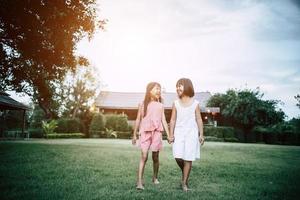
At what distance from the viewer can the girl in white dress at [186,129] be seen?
5816 millimetres

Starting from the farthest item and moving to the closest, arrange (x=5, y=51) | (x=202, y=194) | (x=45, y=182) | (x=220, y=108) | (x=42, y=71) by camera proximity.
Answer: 1. (x=220, y=108)
2. (x=42, y=71)
3. (x=5, y=51)
4. (x=45, y=182)
5. (x=202, y=194)

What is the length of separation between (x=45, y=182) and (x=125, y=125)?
33286 mm

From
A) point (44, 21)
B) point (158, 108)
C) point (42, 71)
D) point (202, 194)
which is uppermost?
point (44, 21)

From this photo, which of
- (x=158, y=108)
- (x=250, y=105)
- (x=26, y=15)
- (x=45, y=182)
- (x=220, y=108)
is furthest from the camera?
(x=220, y=108)

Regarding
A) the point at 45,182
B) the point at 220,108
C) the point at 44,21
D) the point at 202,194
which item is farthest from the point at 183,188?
the point at 220,108

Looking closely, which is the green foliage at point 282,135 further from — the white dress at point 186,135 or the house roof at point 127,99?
the white dress at point 186,135

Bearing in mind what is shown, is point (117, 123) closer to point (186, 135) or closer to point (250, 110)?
point (250, 110)

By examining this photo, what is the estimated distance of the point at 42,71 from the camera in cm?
1686

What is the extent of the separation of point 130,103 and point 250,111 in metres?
19.4

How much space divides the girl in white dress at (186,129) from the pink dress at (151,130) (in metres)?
0.35

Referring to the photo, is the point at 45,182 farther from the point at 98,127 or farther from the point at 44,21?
the point at 98,127

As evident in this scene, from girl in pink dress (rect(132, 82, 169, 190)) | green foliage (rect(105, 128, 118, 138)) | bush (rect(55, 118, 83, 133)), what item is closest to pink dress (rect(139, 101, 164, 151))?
girl in pink dress (rect(132, 82, 169, 190))

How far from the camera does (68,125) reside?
39.4 m

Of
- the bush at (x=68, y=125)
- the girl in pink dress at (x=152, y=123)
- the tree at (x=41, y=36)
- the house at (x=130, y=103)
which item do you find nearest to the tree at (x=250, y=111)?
the house at (x=130, y=103)
